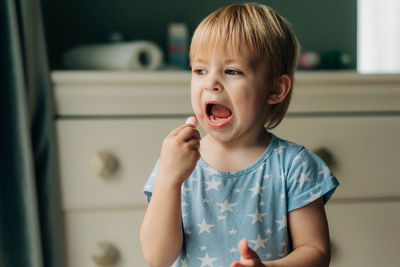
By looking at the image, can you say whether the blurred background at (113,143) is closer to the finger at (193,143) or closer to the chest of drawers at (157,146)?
the chest of drawers at (157,146)

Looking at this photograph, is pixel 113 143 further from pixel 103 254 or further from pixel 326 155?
pixel 326 155

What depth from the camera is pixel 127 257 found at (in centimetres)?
121

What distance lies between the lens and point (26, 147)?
109 centimetres

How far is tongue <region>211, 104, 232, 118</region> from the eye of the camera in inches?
27.5

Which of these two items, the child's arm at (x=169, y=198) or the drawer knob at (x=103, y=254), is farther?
the drawer knob at (x=103, y=254)

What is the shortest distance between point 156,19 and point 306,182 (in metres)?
1.09

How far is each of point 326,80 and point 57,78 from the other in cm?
69

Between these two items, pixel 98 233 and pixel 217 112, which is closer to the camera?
pixel 217 112

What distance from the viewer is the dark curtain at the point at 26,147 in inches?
42.1

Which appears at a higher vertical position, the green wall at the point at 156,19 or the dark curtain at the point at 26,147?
the green wall at the point at 156,19

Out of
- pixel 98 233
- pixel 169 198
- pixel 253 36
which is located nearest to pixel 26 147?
pixel 98 233

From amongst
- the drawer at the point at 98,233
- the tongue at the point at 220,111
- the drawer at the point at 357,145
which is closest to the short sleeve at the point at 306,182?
the tongue at the point at 220,111

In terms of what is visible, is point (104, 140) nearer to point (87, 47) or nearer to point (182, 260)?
point (87, 47)

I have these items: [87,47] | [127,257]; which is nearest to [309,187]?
[127,257]
